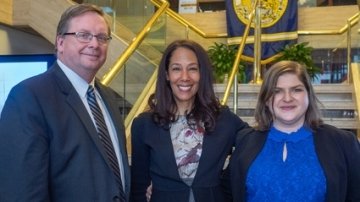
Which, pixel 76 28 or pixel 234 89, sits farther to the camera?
pixel 234 89

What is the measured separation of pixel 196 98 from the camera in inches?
98.6

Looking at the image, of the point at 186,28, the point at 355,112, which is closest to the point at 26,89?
the point at 355,112

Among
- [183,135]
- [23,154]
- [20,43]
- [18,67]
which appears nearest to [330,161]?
[183,135]

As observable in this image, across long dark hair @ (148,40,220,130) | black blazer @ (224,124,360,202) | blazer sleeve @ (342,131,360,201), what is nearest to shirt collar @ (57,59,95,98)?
long dark hair @ (148,40,220,130)

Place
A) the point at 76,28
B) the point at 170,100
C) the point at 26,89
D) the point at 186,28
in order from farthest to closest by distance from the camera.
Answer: the point at 186,28 < the point at 170,100 < the point at 76,28 < the point at 26,89

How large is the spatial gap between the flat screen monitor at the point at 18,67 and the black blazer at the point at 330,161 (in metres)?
1.57

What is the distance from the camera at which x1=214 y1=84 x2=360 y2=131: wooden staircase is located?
5.81 meters

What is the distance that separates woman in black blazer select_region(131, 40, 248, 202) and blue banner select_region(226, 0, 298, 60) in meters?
7.29

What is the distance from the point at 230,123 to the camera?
2512 mm

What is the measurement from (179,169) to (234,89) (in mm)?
3763

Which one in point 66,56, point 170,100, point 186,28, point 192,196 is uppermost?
point 186,28

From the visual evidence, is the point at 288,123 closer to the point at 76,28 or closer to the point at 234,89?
the point at 76,28

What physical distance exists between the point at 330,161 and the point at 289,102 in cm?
31

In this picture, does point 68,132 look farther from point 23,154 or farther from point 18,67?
point 18,67
